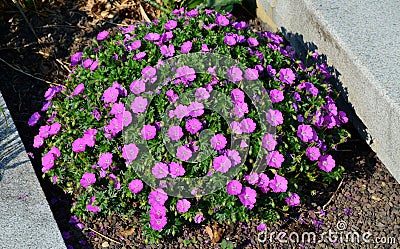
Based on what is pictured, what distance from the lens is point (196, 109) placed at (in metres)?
2.93

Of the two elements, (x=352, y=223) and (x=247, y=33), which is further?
(x=247, y=33)

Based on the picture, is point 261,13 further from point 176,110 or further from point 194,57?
point 176,110

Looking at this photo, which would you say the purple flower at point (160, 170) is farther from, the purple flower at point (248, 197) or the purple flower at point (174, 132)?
the purple flower at point (248, 197)

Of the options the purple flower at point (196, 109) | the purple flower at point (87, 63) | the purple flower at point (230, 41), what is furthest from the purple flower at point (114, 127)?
the purple flower at point (230, 41)

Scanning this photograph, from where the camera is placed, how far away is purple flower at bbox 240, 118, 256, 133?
2.95 m

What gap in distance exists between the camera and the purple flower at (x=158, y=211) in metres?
Result: 2.91

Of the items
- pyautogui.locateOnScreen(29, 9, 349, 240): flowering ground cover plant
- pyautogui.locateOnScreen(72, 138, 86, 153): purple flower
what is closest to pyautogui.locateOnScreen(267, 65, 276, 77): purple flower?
pyautogui.locateOnScreen(29, 9, 349, 240): flowering ground cover plant

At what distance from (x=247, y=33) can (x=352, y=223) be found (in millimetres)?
1078

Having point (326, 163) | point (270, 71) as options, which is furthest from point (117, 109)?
point (326, 163)

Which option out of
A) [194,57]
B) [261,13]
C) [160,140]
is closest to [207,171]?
[160,140]

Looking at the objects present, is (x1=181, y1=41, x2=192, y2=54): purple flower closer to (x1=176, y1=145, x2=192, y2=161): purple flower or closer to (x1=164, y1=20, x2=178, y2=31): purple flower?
(x1=164, y1=20, x2=178, y2=31): purple flower

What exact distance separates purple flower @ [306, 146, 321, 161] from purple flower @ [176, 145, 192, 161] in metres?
0.56

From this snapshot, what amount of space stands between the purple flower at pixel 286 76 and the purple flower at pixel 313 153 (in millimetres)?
335

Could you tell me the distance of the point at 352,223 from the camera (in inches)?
125
